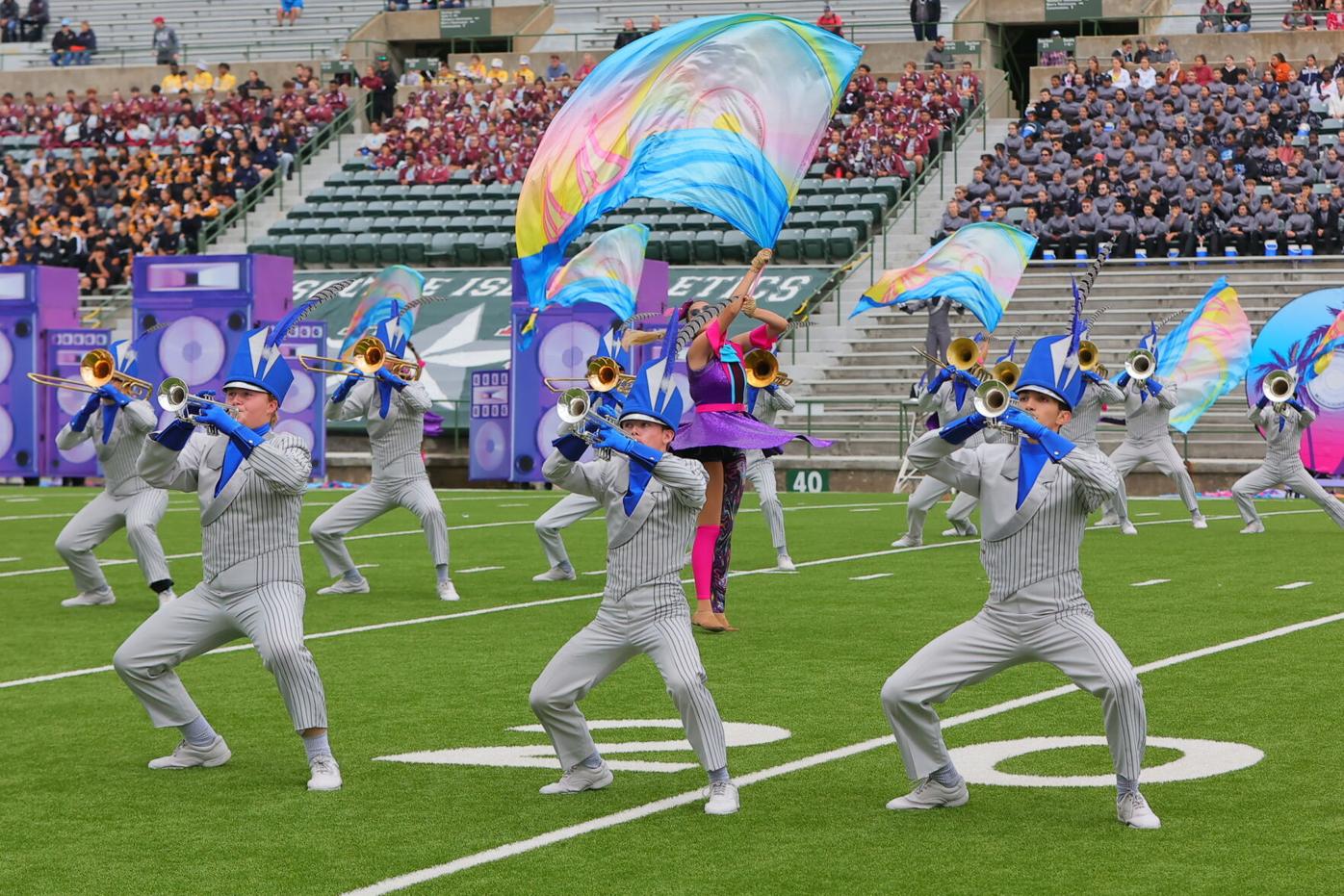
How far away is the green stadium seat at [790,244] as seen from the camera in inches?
1187

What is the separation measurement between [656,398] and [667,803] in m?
1.41

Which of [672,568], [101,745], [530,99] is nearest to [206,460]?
[101,745]

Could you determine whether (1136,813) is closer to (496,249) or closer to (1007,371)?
(1007,371)

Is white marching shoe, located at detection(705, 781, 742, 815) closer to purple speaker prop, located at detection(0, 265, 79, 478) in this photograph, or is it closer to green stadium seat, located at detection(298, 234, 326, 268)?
purple speaker prop, located at detection(0, 265, 79, 478)

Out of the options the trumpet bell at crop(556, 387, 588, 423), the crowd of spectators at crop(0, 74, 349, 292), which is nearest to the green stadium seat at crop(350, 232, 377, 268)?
the crowd of spectators at crop(0, 74, 349, 292)

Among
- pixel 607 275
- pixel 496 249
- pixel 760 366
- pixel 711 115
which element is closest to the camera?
pixel 760 366

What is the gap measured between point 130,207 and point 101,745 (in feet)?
95.0

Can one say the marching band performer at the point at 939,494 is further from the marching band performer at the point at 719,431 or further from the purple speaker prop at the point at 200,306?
the purple speaker prop at the point at 200,306

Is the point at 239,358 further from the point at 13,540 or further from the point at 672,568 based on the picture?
the point at 13,540

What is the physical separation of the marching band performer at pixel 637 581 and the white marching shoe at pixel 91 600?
693cm

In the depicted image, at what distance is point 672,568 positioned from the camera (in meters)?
7.10

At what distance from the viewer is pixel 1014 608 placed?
674 cm

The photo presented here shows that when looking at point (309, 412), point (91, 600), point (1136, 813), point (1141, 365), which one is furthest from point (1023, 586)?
point (309, 412)

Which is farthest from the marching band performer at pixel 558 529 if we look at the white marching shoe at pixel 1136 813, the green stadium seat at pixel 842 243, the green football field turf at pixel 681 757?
the green stadium seat at pixel 842 243
